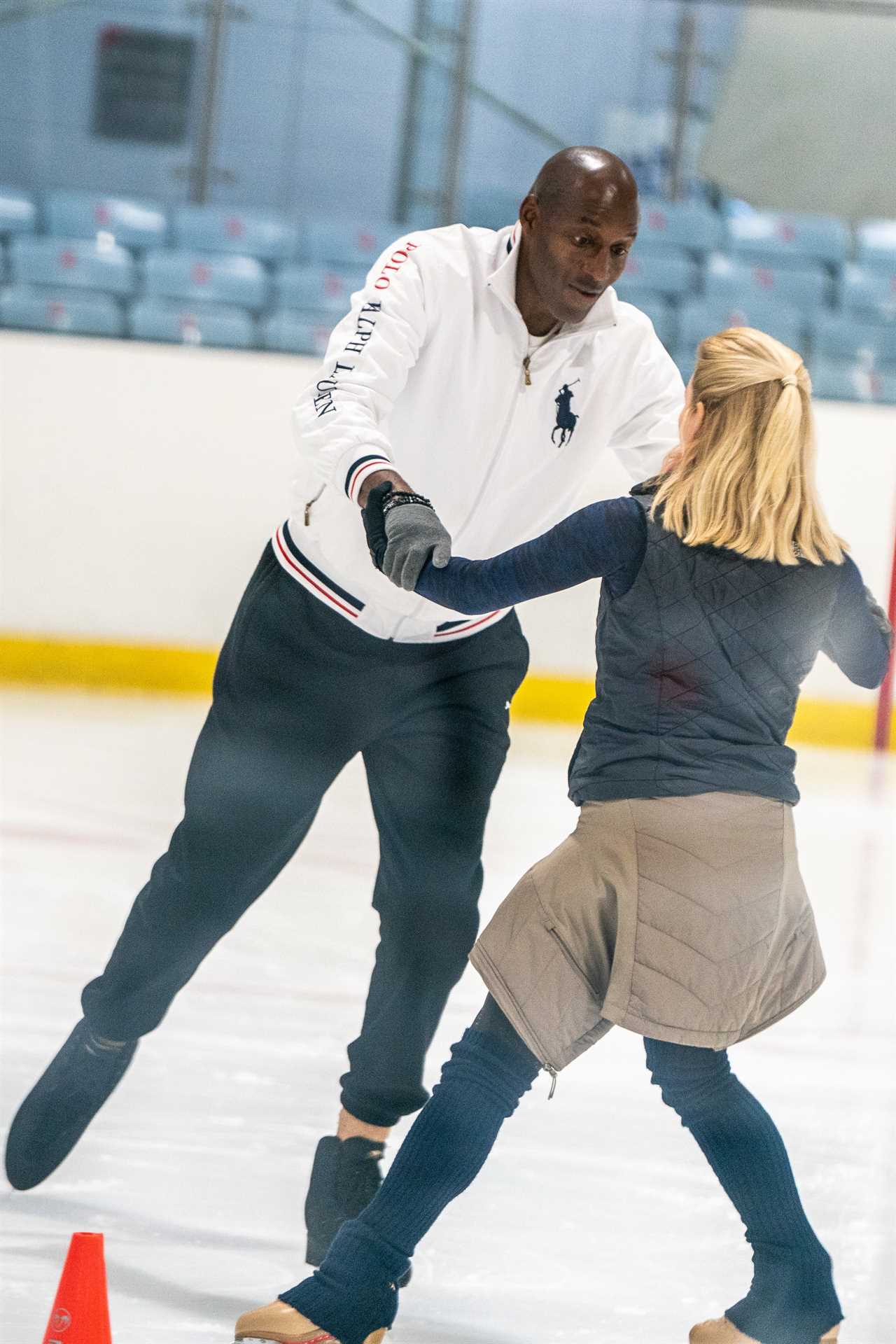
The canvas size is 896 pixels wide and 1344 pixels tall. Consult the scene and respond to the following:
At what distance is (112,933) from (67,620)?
342 centimetres

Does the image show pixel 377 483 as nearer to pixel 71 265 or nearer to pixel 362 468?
pixel 362 468

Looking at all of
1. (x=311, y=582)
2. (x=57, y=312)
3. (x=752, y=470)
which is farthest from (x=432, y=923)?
(x=57, y=312)

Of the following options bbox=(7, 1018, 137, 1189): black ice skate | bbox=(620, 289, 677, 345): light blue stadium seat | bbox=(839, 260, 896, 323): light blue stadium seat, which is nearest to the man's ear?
bbox=(7, 1018, 137, 1189): black ice skate

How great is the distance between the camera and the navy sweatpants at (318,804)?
1.90m

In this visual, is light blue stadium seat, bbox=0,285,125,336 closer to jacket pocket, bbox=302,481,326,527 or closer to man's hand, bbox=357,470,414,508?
jacket pocket, bbox=302,481,326,527

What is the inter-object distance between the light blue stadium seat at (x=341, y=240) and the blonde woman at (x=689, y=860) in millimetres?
5511

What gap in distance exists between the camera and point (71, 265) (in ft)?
22.4

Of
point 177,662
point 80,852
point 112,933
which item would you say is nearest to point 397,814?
point 112,933

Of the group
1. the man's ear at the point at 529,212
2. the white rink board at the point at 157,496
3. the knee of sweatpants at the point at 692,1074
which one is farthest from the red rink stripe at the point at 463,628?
the white rink board at the point at 157,496

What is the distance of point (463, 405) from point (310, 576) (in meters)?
0.26

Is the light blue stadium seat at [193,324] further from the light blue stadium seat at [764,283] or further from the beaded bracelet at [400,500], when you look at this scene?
the beaded bracelet at [400,500]

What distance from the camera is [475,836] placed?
1928 millimetres

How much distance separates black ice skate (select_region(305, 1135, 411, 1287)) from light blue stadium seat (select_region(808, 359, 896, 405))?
521 centimetres

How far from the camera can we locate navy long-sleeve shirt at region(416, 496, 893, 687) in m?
1.54
